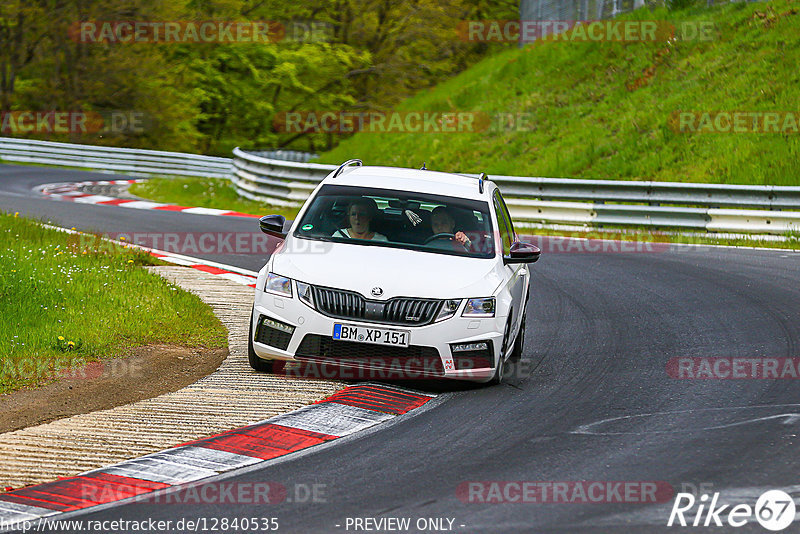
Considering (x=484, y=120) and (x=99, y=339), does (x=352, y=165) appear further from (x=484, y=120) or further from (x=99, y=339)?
(x=484, y=120)

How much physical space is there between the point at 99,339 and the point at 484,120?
24.3m

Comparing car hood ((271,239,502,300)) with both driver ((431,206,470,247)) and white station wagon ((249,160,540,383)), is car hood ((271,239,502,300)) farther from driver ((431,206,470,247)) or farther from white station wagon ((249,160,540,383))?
driver ((431,206,470,247))

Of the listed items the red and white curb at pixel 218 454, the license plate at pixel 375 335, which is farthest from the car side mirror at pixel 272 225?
the red and white curb at pixel 218 454

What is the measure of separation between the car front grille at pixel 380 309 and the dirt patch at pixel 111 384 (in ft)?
4.52

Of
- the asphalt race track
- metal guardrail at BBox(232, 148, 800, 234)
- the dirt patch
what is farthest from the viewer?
metal guardrail at BBox(232, 148, 800, 234)

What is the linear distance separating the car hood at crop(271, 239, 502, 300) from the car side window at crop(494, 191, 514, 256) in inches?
28.0

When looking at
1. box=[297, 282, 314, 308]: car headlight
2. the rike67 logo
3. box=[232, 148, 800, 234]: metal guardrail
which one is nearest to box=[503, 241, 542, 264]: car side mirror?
box=[297, 282, 314, 308]: car headlight

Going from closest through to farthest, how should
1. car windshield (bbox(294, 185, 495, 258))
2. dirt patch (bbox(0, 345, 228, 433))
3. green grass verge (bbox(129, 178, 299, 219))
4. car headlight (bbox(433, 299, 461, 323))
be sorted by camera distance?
dirt patch (bbox(0, 345, 228, 433)), car headlight (bbox(433, 299, 461, 323)), car windshield (bbox(294, 185, 495, 258)), green grass verge (bbox(129, 178, 299, 219))

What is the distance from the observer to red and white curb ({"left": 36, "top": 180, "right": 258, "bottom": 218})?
24.0 m

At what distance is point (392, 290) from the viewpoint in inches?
333

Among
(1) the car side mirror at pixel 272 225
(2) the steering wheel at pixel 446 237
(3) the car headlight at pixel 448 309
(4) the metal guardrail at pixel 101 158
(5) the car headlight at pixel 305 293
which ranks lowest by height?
(3) the car headlight at pixel 448 309

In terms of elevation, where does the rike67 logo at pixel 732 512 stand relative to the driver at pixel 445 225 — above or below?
below

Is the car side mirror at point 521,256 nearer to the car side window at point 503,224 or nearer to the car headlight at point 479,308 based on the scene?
the car side window at point 503,224

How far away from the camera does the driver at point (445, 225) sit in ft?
31.2
